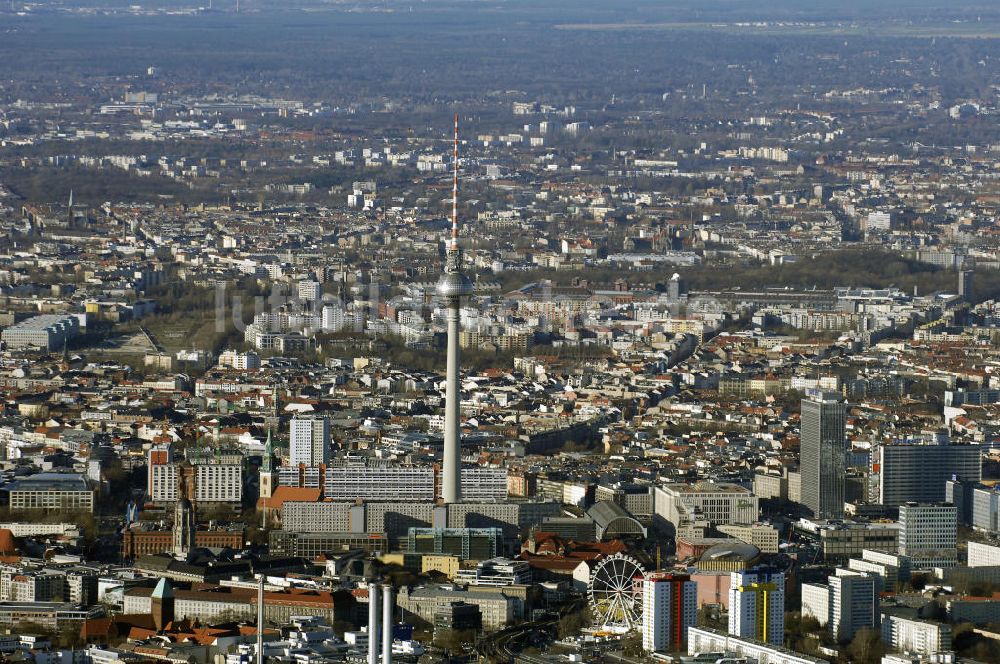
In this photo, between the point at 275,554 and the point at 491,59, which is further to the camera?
the point at 491,59

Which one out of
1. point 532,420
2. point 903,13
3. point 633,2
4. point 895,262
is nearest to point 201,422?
point 532,420

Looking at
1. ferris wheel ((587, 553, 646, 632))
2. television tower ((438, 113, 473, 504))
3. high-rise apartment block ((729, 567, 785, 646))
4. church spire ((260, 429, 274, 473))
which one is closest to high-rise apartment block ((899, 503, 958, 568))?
ferris wheel ((587, 553, 646, 632))

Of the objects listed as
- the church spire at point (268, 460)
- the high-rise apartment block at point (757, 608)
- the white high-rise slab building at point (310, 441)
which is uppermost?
the high-rise apartment block at point (757, 608)

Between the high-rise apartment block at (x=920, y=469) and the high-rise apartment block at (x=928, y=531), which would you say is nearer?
the high-rise apartment block at (x=928, y=531)

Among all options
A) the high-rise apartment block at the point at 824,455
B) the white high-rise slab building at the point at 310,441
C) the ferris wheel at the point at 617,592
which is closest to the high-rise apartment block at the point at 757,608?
the ferris wheel at the point at 617,592

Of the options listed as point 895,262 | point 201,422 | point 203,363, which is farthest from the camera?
point 895,262

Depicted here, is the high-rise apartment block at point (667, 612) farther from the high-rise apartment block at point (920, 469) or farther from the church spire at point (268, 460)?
the church spire at point (268, 460)

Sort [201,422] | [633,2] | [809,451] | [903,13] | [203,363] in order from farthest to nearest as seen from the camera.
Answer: [633,2] < [903,13] < [203,363] < [201,422] < [809,451]

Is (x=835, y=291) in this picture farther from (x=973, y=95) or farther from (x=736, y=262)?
(x=973, y=95)

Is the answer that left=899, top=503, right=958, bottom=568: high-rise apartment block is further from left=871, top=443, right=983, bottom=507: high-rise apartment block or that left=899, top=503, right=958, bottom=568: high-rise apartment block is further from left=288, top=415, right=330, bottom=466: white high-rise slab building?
left=288, top=415, right=330, bottom=466: white high-rise slab building
